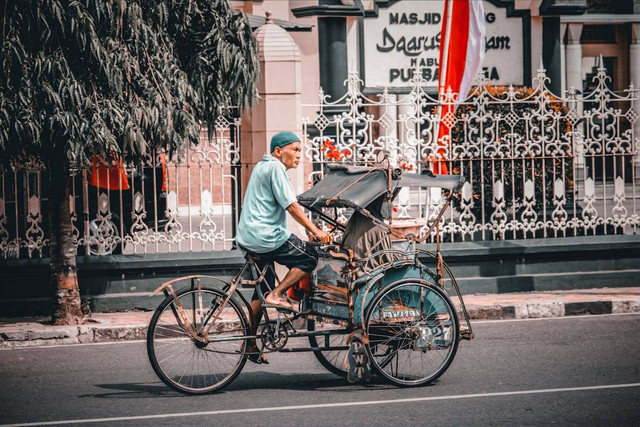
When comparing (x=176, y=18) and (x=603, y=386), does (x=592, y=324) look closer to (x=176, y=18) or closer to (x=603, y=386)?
(x=603, y=386)

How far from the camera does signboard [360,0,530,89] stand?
48.6ft

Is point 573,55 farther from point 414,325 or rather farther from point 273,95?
point 414,325

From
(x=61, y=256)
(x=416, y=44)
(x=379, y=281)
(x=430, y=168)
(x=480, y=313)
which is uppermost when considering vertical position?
(x=416, y=44)

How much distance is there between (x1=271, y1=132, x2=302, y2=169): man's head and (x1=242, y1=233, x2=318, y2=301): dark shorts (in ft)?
1.88

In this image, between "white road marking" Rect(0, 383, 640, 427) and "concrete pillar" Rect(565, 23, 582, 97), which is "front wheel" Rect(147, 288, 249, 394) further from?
"concrete pillar" Rect(565, 23, 582, 97)

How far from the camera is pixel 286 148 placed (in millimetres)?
7453

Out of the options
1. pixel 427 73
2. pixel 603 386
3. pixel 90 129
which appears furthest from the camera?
pixel 427 73

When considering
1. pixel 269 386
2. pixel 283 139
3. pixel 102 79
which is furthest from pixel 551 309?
pixel 102 79

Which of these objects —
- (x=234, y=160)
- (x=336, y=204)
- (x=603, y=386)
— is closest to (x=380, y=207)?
(x=336, y=204)

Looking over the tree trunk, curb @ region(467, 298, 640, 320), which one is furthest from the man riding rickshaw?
curb @ region(467, 298, 640, 320)

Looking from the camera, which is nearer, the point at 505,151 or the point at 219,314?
the point at 219,314

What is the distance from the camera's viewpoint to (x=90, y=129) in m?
8.84

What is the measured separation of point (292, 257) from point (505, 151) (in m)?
4.87

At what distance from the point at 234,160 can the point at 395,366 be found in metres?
4.08
